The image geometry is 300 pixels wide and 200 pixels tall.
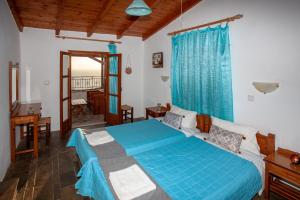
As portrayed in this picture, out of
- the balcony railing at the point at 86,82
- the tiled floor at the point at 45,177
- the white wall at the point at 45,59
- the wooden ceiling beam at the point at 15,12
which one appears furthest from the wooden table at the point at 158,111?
the balcony railing at the point at 86,82

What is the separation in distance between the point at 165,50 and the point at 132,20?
47.2 inches

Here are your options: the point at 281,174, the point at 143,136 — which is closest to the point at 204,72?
the point at 143,136

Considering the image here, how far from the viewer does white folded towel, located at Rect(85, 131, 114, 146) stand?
3129 mm

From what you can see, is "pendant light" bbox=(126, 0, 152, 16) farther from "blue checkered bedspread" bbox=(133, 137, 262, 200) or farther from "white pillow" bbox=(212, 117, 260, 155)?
"white pillow" bbox=(212, 117, 260, 155)

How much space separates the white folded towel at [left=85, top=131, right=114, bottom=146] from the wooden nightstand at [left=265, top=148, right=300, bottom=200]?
2.40 meters

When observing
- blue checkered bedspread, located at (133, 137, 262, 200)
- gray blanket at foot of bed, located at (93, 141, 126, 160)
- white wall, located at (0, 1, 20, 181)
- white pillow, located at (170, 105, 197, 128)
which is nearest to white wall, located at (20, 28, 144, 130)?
white wall, located at (0, 1, 20, 181)

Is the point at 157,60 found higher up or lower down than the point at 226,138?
higher up

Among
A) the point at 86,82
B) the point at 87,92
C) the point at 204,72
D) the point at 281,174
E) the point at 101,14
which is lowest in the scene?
the point at 281,174

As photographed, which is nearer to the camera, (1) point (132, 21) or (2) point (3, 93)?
(2) point (3, 93)

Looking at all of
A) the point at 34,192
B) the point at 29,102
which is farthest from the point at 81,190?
the point at 29,102

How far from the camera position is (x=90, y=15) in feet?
15.2

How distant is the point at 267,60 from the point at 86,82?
341 inches

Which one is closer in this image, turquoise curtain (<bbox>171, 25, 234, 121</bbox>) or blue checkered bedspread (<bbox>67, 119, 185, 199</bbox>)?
blue checkered bedspread (<bbox>67, 119, 185, 199</bbox>)

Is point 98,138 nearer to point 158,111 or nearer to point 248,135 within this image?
point 158,111
